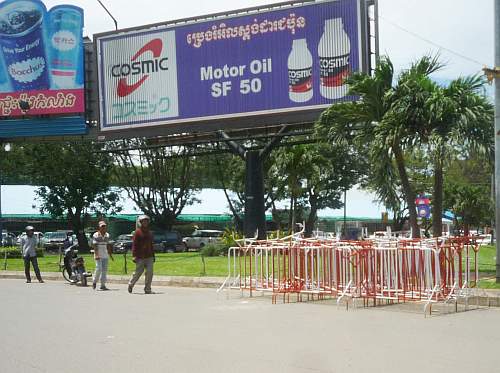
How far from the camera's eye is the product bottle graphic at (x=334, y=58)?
90.8 feet

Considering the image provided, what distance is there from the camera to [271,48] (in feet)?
95.5

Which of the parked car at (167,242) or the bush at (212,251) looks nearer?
the bush at (212,251)

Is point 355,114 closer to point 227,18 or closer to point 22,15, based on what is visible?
point 227,18

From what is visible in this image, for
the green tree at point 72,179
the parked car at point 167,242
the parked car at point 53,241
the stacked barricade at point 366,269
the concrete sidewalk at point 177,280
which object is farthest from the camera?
the parked car at point 53,241

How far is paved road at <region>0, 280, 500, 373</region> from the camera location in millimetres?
8133

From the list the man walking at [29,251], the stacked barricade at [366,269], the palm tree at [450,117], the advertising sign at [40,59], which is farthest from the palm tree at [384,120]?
the advertising sign at [40,59]

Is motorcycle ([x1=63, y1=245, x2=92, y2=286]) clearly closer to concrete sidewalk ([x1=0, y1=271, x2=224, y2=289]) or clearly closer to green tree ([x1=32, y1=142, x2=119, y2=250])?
concrete sidewalk ([x1=0, y1=271, x2=224, y2=289])

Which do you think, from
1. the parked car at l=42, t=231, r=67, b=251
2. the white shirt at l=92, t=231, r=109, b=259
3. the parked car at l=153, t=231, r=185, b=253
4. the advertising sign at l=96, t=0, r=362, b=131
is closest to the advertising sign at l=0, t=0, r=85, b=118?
the advertising sign at l=96, t=0, r=362, b=131

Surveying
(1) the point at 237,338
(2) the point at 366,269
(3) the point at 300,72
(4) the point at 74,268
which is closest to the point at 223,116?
(3) the point at 300,72

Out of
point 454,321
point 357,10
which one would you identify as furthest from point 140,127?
point 454,321

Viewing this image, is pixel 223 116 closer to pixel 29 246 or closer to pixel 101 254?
pixel 29 246

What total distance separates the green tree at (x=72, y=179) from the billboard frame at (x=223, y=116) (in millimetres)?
12595

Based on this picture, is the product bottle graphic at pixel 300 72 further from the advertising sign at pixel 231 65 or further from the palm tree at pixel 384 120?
the palm tree at pixel 384 120

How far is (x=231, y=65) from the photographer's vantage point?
98.3 ft
